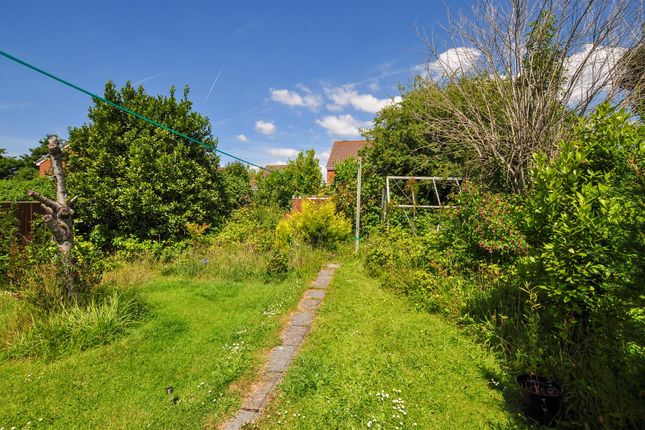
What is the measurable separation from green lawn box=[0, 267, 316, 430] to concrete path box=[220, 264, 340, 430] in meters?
0.13

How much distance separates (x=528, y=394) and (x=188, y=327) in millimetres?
3905

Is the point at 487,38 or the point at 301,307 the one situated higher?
the point at 487,38

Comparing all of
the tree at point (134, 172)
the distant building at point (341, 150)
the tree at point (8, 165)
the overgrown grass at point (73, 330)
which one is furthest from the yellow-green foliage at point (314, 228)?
the tree at point (8, 165)

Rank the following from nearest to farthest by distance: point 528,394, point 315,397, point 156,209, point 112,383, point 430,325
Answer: point 528,394, point 315,397, point 112,383, point 430,325, point 156,209

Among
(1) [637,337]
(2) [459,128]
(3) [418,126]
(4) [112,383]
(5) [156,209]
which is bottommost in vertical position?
(4) [112,383]

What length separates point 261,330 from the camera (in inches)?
162

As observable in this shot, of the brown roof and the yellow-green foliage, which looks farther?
the brown roof

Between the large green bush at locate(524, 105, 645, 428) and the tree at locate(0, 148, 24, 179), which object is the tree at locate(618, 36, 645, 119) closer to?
the large green bush at locate(524, 105, 645, 428)

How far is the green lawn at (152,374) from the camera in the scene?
8.30 ft

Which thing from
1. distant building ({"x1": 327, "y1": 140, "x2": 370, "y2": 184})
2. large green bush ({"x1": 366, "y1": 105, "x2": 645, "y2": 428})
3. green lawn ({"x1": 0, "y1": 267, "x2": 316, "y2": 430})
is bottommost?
green lawn ({"x1": 0, "y1": 267, "x2": 316, "y2": 430})

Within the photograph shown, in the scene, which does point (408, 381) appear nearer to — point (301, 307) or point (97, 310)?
point (301, 307)

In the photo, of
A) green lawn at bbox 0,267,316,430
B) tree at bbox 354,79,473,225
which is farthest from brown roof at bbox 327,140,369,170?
green lawn at bbox 0,267,316,430

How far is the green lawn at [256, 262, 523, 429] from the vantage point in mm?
2510

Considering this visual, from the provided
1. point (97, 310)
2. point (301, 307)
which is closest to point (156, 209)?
point (97, 310)
